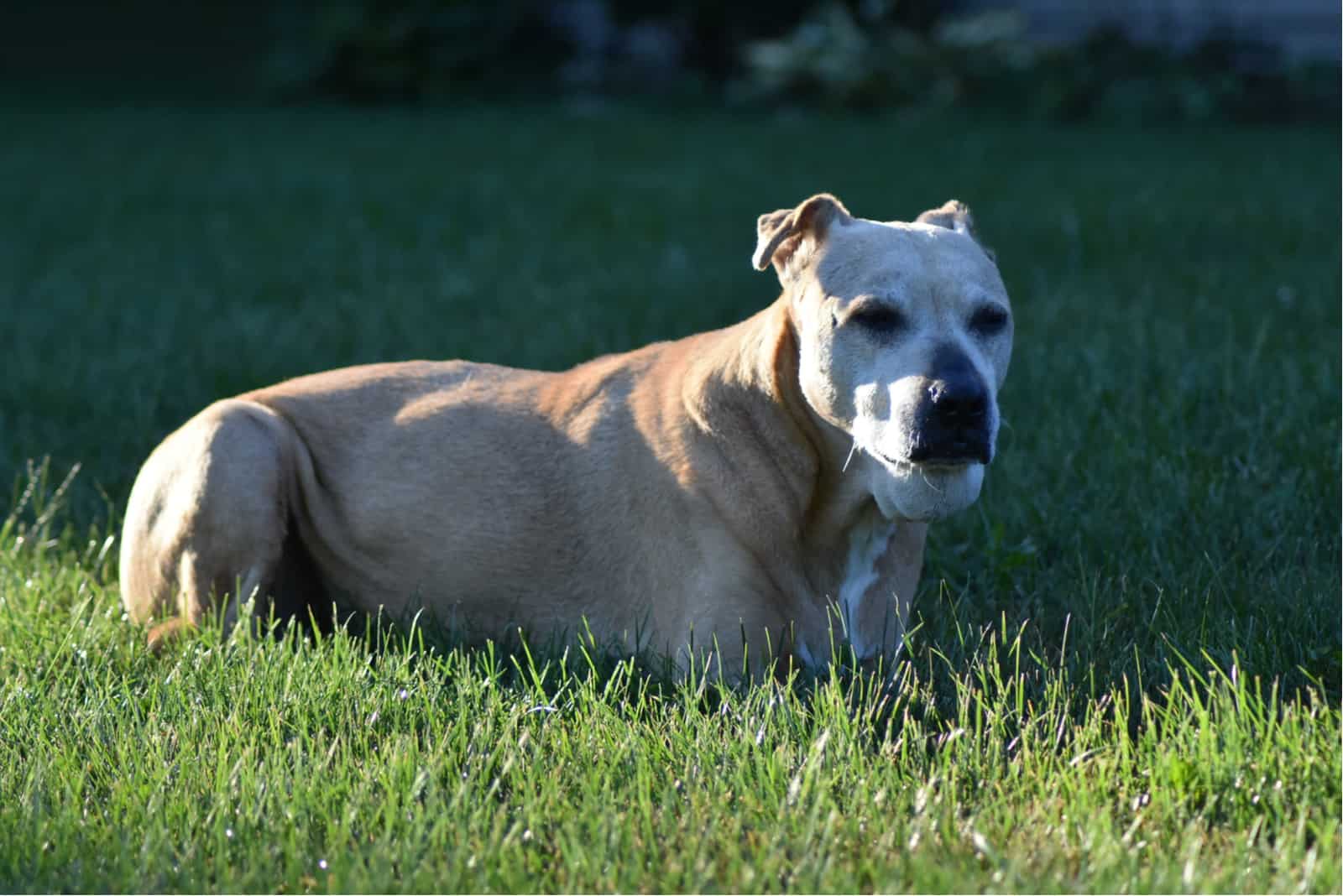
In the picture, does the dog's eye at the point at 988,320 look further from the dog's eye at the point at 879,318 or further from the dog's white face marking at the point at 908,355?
the dog's eye at the point at 879,318

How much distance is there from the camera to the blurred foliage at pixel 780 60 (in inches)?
608

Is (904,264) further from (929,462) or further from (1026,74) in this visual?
(1026,74)

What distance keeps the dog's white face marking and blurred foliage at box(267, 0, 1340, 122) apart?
1191cm

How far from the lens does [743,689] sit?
405 cm

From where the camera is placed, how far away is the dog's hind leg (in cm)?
459

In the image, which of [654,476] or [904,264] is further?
[654,476]

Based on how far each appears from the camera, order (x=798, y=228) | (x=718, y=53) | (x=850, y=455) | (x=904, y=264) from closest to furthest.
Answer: (x=904, y=264) < (x=850, y=455) < (x=798, y=228) < (x=718, y=53)

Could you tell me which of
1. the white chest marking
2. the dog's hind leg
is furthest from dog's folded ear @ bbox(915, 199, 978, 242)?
the dog's hind leg

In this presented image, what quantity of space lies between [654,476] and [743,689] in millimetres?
691

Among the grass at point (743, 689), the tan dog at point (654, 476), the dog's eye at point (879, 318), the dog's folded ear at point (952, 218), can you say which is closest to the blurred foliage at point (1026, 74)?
the grass at point (743, 689)

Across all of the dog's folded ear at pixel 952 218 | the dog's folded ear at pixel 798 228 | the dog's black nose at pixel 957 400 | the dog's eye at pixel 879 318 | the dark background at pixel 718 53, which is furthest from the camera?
the dark background at pixel 718 53

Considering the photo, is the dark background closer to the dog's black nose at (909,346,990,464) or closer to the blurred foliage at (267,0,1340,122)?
the blurred foliage at (267,0,1340,122)

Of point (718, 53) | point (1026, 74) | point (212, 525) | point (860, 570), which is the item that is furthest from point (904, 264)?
point (718, 53)

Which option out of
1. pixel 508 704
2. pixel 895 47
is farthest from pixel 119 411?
pixel 895 47
